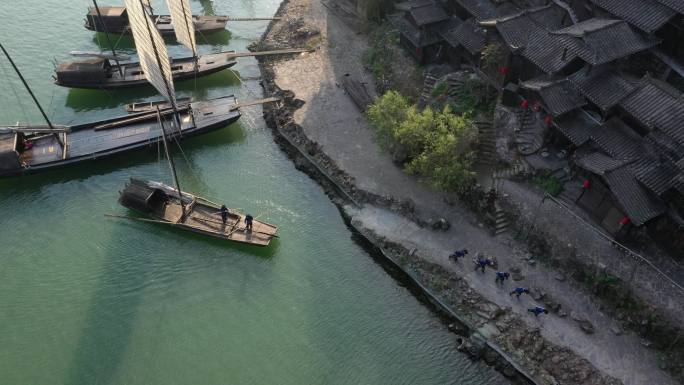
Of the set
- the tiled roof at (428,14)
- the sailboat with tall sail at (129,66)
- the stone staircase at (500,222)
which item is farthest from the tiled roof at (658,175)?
the sailboat with tall sail at (129,66)

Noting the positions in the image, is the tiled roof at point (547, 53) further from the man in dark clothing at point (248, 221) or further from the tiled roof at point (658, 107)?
the man in dark clothing at point (248, 221)

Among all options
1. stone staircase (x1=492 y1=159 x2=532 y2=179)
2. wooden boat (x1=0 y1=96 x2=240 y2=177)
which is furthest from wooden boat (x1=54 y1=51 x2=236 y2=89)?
stone staircase (x1=492 y1=159 x2=532 y2=179)

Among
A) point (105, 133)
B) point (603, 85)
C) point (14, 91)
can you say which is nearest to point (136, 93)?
point (105, 133)

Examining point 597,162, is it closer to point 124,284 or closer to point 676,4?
point 676,4

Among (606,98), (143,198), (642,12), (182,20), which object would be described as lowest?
(143,198)

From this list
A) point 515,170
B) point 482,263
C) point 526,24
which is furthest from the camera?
point 526,24
